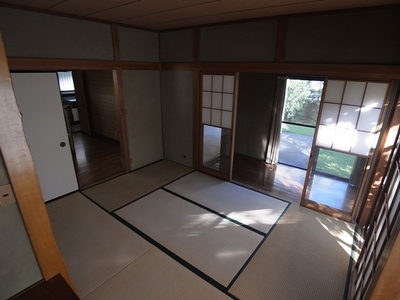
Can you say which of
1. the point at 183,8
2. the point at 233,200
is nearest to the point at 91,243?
the point at 233,200

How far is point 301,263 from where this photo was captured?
2.47 m

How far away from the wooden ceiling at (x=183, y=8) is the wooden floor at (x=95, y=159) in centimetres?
273

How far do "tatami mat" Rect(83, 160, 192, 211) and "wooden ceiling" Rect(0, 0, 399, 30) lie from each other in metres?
2.75

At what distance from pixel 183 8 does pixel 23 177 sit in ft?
8.62

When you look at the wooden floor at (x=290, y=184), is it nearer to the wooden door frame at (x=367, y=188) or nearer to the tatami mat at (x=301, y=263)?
the wooden door frame at (x=367, y=188)

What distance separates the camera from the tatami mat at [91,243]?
2.32 metres

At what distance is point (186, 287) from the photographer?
85.9 inches

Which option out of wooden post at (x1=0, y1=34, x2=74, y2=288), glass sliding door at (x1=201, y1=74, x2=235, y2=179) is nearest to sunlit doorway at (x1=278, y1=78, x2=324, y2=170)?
glass sliding door at (x1=201, y1=74, x2=235, y2=179)

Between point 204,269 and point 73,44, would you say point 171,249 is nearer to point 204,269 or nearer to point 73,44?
point 204,269

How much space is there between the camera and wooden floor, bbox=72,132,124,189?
436 centimetres

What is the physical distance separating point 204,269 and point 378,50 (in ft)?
10.3

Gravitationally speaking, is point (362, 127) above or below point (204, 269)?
above

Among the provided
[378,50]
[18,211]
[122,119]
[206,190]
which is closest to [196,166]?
[206,190]

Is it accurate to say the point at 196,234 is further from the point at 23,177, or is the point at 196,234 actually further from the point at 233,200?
the point at 23,177
